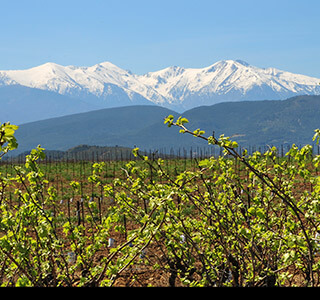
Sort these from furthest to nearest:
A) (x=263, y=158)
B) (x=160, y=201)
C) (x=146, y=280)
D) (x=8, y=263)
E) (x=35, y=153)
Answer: (x=146, y=280)
(x=263, y=158)
(x=8, y=263)
(x=35, y=153)
(x=160, y=201)

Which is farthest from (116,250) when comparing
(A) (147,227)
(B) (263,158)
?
(B) (263,158)

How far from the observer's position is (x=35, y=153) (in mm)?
3760

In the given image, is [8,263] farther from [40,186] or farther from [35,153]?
[35,153]

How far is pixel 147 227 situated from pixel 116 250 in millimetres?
316

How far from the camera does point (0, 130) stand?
2150 millimetres
